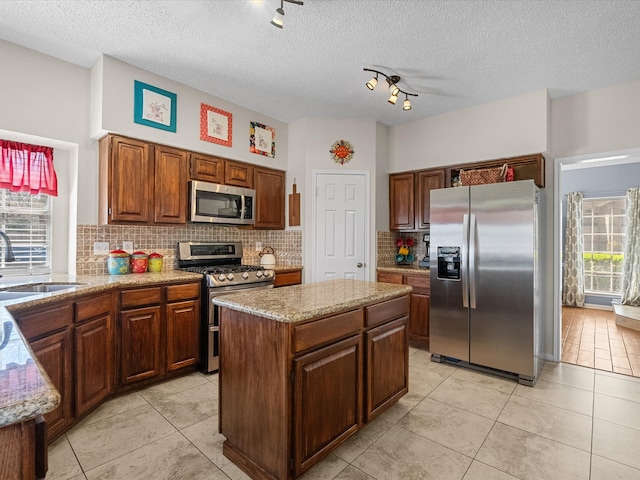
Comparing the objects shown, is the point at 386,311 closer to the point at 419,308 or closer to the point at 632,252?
the point at 419,308

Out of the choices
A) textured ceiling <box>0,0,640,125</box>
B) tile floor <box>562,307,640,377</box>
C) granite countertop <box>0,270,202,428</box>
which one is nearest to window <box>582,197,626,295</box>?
tile floor <box>562,307,640,377</box>

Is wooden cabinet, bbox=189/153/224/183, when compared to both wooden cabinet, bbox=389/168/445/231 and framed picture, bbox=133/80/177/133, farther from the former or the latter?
wooden cabinet, bbox=389/168/445/231

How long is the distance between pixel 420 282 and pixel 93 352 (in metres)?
3.13

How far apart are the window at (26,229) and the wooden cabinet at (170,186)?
0.94 m

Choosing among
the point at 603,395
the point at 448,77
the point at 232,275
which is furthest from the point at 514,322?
the point at 232,275

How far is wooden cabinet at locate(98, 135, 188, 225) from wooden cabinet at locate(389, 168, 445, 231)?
8.42 feet

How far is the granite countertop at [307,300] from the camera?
1.66 meters

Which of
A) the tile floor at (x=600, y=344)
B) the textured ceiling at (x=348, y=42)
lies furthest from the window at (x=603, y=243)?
the textured ceiling at (x=348, y=42)

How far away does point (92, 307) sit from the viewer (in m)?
2.37

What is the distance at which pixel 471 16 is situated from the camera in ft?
7.55

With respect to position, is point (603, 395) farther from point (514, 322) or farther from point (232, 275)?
point (232, 275)

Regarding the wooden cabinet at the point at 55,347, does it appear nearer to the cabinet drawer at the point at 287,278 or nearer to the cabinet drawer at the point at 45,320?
the cabinet drawer at the point at 45,320

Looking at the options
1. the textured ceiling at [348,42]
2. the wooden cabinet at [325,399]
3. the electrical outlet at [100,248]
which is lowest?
the wooden cabinet at [325,399]

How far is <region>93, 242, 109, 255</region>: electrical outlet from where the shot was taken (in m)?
3.11
